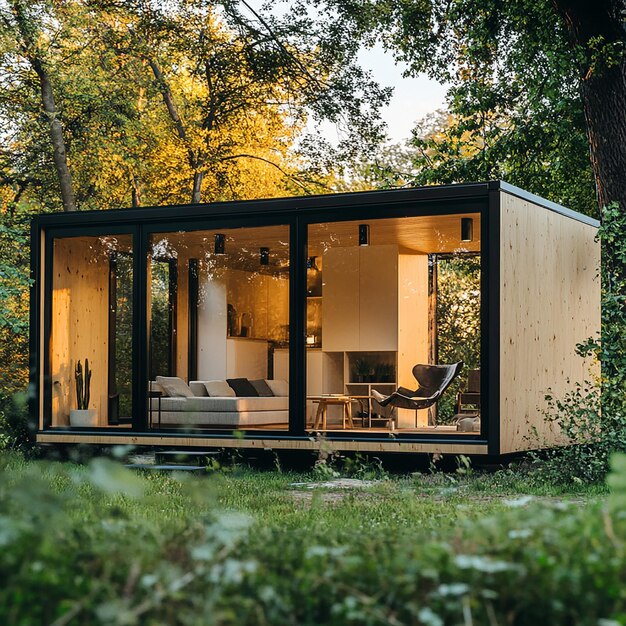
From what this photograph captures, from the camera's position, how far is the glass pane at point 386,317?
44.1 ft

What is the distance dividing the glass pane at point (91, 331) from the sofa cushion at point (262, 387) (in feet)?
5.00

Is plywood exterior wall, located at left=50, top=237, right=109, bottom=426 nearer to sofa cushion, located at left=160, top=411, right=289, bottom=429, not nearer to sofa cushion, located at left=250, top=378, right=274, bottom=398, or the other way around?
sofa cushion, located at left=160, top=411, right=289, bottom=429

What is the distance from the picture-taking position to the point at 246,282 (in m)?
13.7

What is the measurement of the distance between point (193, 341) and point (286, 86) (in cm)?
1010

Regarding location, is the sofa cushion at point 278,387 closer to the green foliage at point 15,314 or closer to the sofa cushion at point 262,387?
the sofa cushion at point 262,387

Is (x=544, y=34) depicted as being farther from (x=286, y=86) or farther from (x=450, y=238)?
(x=286, y=86)

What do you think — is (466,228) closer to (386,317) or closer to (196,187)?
(386,317)

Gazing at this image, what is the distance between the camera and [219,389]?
516 inches

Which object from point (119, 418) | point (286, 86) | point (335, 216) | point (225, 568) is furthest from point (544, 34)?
point (225, 568)

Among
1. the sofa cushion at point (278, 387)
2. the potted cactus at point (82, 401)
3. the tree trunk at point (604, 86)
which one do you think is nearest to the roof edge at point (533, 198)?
the tree trunk at point (604, 86)

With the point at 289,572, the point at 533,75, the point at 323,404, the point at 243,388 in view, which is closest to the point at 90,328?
the point at 243,388

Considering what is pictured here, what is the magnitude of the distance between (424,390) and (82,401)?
3880 mm

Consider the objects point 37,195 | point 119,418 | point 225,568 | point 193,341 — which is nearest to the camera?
point 225,568

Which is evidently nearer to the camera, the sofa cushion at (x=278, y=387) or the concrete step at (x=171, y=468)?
the concrete step at (x=171, y=468)
